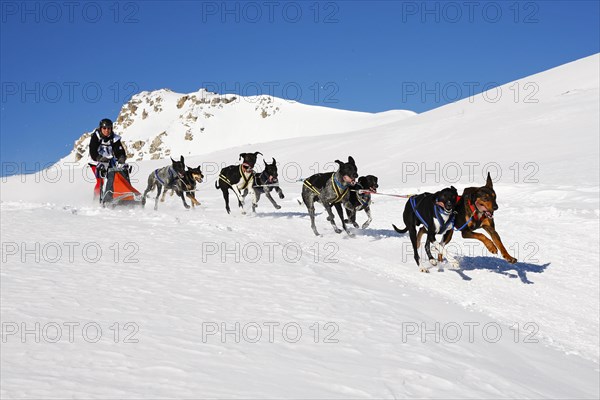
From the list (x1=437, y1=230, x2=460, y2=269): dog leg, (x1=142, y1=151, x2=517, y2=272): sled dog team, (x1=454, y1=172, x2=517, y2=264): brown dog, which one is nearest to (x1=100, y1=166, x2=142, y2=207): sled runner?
(x1=142, y1=151, x2=517, y2=272): sled dog team

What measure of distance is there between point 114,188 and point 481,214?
803cm

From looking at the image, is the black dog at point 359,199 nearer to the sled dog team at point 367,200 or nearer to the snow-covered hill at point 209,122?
the sled dog team at point 367,200

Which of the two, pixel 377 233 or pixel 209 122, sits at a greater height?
pixel 209 122

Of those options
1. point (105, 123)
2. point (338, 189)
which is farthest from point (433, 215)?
point (105, 123)

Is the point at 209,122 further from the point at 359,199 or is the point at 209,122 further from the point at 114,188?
the point at 359,199

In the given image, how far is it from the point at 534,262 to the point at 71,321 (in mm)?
7229

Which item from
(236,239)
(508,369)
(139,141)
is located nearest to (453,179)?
(236,239)

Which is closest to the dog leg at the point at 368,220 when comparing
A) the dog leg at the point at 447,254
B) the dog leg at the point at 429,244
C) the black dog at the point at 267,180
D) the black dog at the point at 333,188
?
the black dog at the point at 333,188

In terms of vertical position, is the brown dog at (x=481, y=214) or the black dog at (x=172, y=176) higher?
the black dog at (x=172, y=176)

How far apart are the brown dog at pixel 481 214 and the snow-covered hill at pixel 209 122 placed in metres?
79.4

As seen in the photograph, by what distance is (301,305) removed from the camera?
16.2 ft

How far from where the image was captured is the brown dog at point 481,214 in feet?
23.4

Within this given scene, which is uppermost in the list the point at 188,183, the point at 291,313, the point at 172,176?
the point at 172,176

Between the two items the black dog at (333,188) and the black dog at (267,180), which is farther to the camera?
the black dog at (267,180)
